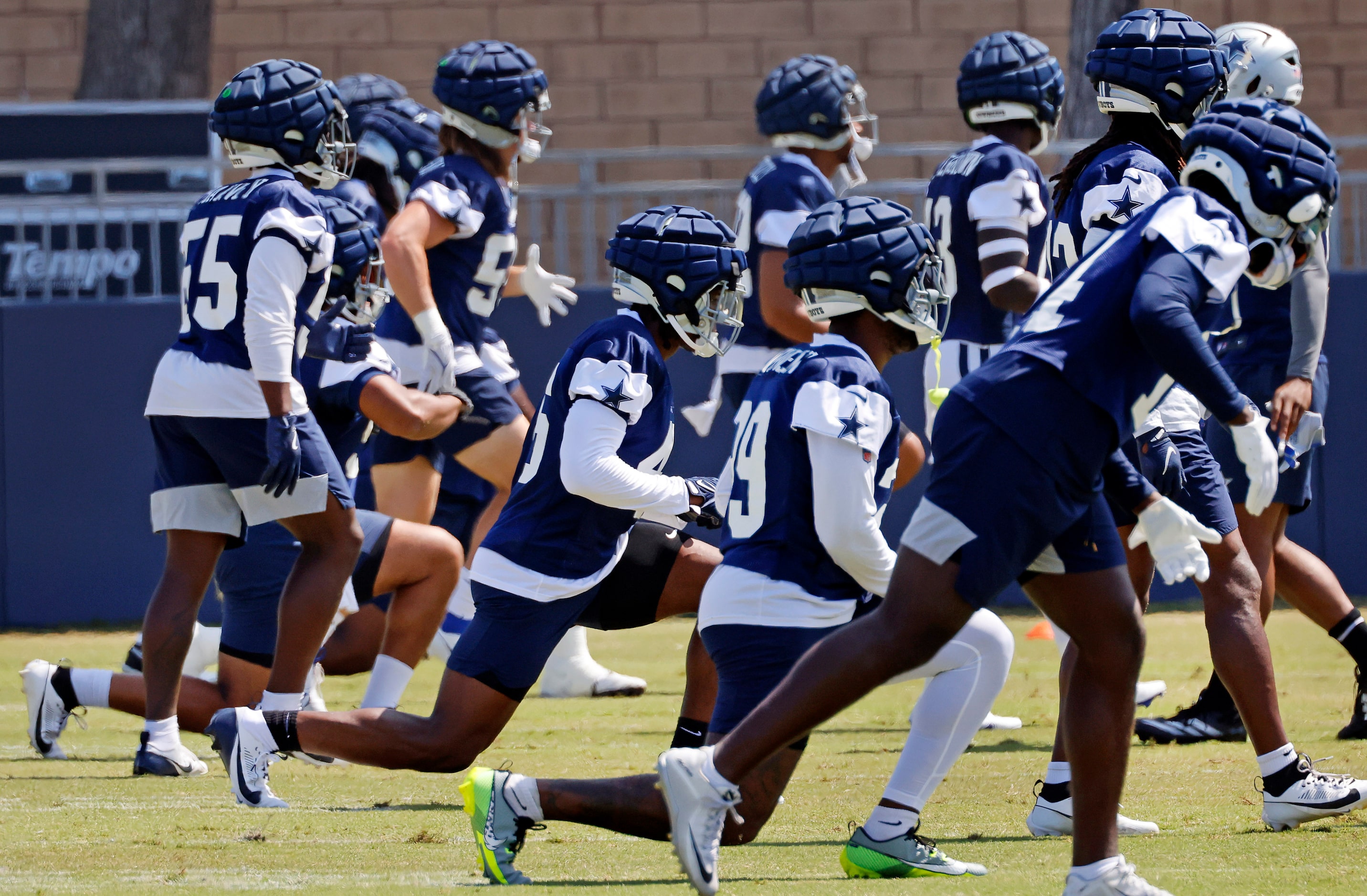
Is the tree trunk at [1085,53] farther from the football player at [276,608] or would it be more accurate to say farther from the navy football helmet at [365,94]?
the football player at [276,608]

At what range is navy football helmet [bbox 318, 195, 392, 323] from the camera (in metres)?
6.41

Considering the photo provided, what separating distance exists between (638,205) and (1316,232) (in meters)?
7.13

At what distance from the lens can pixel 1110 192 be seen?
5301 millimetres

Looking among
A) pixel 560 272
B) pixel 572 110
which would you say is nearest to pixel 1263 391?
pixel 560 272

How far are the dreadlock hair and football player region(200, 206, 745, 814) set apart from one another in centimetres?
109

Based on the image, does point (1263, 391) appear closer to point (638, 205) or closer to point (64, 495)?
point (638, 205)

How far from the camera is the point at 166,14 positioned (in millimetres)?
14938

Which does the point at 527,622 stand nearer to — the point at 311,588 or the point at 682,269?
the point at 682,269

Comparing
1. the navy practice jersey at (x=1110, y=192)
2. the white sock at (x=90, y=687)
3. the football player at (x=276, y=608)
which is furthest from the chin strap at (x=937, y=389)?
the white sock at (x=90, y=687)

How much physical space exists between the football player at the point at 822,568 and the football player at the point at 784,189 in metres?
2.60

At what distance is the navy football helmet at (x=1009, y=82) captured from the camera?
265 inches

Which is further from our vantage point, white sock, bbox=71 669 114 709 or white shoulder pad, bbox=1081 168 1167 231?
white sock, bbox=71 669 114 709

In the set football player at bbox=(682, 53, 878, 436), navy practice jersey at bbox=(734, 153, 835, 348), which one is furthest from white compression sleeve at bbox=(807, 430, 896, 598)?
navy practice jersey at bbox=(734, 153, 835, 348)

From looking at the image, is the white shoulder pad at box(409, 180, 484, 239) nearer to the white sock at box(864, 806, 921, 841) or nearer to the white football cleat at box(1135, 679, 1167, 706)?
the white football cleat at box(1135, 679, 1167, 706)
